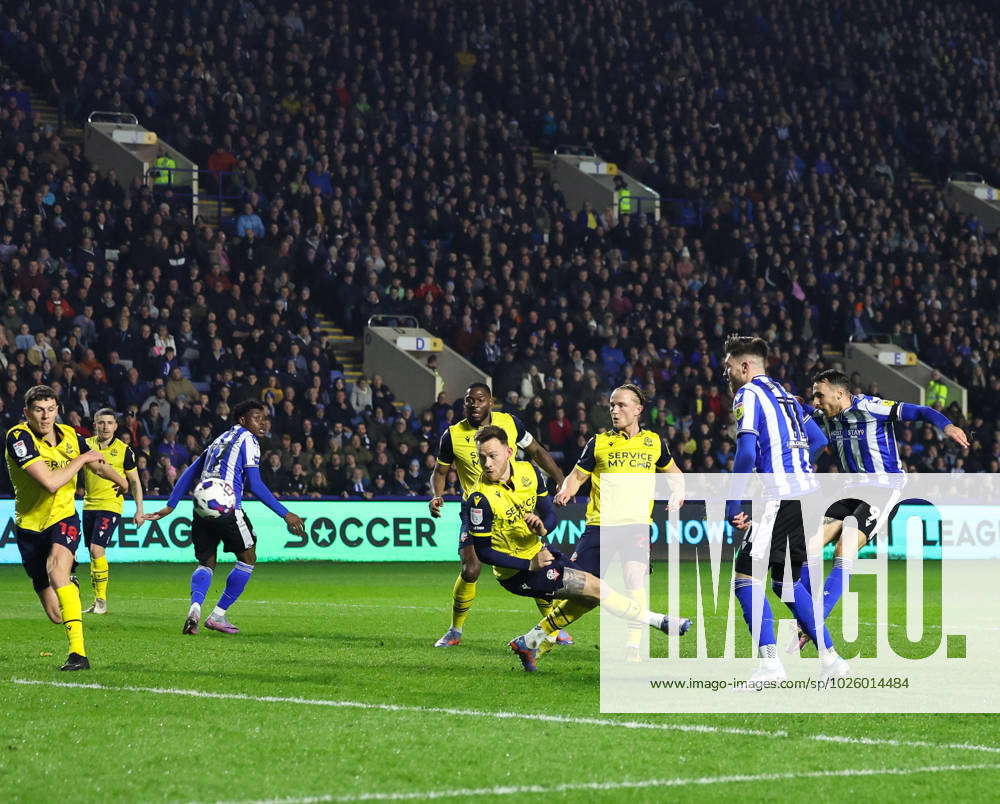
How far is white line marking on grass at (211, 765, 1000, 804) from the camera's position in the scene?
250 inches

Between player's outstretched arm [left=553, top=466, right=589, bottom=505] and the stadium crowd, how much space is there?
12943 millimetres

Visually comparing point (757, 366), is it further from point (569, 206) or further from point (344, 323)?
point (569, 206)

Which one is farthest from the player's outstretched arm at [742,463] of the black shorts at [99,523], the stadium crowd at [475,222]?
the stadium crowd at [475,222]

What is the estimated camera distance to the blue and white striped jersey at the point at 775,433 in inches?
369

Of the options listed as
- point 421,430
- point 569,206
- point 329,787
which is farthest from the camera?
point 569,206

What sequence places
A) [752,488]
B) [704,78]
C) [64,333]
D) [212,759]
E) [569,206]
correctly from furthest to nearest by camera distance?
1. [704,78]
2. [569,206]
3. [64,333]
4. [752,488]
5. [212,759]

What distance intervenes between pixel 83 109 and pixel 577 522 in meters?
13.3

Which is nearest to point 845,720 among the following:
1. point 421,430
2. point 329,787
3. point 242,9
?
point 329,787

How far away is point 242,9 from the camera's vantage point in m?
33.8

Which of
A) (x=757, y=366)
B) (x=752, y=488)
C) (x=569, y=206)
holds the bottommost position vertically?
(x=752, y=488)

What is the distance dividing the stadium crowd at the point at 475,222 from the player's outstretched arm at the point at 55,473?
12.9 meters

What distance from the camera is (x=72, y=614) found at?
10438 mm

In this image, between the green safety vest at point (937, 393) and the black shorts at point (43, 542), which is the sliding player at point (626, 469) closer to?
the black shorts at point (43, 542)

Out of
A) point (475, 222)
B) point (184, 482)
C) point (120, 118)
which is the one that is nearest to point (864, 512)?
point (184, 482)
